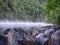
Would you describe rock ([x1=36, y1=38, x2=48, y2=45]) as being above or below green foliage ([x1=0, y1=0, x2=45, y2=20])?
below

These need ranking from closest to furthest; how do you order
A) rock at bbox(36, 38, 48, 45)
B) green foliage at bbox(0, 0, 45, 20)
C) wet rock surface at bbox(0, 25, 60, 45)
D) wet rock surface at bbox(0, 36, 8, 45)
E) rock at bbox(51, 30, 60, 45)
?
rock at bbox(51, 30, 60, 45) < wet rock surface at bbox(0, 25, 60, 45) < rock at bbox(36, 38, 48, 45) < wet rock surface at bbox(0, 36, 8, 45) < green foliage at bbox(0, 0, 45, 20)

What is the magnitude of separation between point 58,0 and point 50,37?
2184mm

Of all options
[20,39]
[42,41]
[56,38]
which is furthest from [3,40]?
[56,38]

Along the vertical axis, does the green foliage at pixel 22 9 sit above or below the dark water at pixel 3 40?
above

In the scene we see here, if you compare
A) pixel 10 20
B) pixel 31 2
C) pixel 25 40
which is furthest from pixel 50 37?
pixel 31 2

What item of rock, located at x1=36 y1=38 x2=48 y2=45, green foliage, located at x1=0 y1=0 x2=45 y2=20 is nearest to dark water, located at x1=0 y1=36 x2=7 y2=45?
rock, located at x1=36 y1=38 x2=48 y2=45

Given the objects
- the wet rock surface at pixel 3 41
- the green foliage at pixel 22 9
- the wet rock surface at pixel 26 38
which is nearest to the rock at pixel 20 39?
the wet rock surface at pixel 26 38

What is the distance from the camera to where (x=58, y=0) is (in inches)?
346

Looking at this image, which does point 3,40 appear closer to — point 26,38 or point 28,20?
point 26,38

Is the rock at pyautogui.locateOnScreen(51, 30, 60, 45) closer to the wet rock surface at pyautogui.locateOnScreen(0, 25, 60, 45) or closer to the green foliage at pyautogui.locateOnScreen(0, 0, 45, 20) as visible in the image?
the wet rock surface at pyautogui.locateOnScreen(0, 25, 60, 45)

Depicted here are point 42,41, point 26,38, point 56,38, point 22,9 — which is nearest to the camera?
A: point 56,38

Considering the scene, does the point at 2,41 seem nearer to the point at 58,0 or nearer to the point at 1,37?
the point at 1,37

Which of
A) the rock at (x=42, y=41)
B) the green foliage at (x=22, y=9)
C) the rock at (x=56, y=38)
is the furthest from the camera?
the green foliage at (x=22, y=9)

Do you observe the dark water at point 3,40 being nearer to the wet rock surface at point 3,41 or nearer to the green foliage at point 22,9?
the wet rock surface at point 3,41
